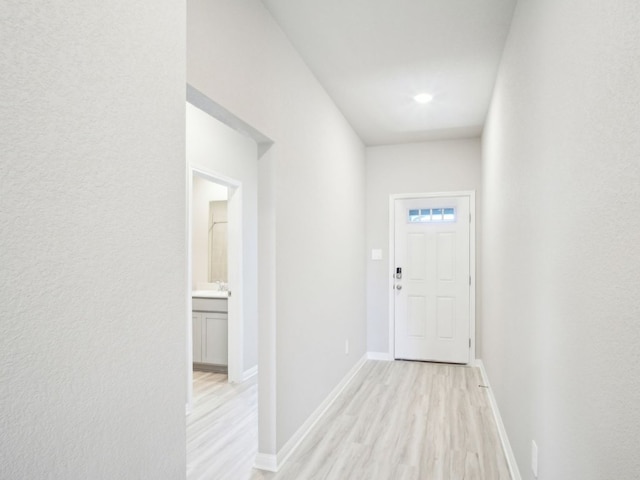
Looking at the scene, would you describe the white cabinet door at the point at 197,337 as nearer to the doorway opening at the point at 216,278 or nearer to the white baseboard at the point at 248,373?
the doorway opening at the point at 216,278

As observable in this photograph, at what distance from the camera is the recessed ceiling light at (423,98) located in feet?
12.2

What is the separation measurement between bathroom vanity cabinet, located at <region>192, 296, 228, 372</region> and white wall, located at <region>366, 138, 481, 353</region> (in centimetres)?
184

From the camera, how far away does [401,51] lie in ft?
9.64

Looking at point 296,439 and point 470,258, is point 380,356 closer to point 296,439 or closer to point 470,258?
point 470,258

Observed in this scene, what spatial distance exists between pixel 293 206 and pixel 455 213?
9.45 ft

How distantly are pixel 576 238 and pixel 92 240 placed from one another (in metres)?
1.30

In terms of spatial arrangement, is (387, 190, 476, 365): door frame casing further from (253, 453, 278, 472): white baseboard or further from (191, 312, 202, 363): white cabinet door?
(253, 453, 278, 472): white baseboard

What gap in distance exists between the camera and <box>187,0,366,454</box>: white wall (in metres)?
2.03

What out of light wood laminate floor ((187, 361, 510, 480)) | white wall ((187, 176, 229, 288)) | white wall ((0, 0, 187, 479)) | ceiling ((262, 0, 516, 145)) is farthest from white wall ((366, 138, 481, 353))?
white wall ((0, 0, 187, 479))

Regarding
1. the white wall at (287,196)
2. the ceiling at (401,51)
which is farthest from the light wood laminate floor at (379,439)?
the ceiling at (401,51)

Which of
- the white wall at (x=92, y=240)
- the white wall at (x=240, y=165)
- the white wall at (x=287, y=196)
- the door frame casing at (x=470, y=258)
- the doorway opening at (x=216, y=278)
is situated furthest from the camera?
the door frame casing at (x=470, y=258)

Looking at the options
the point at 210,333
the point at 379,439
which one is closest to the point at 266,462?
the point at 379,439

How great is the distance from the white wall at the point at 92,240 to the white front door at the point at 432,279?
4.33 m

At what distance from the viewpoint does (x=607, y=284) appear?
103 cm
